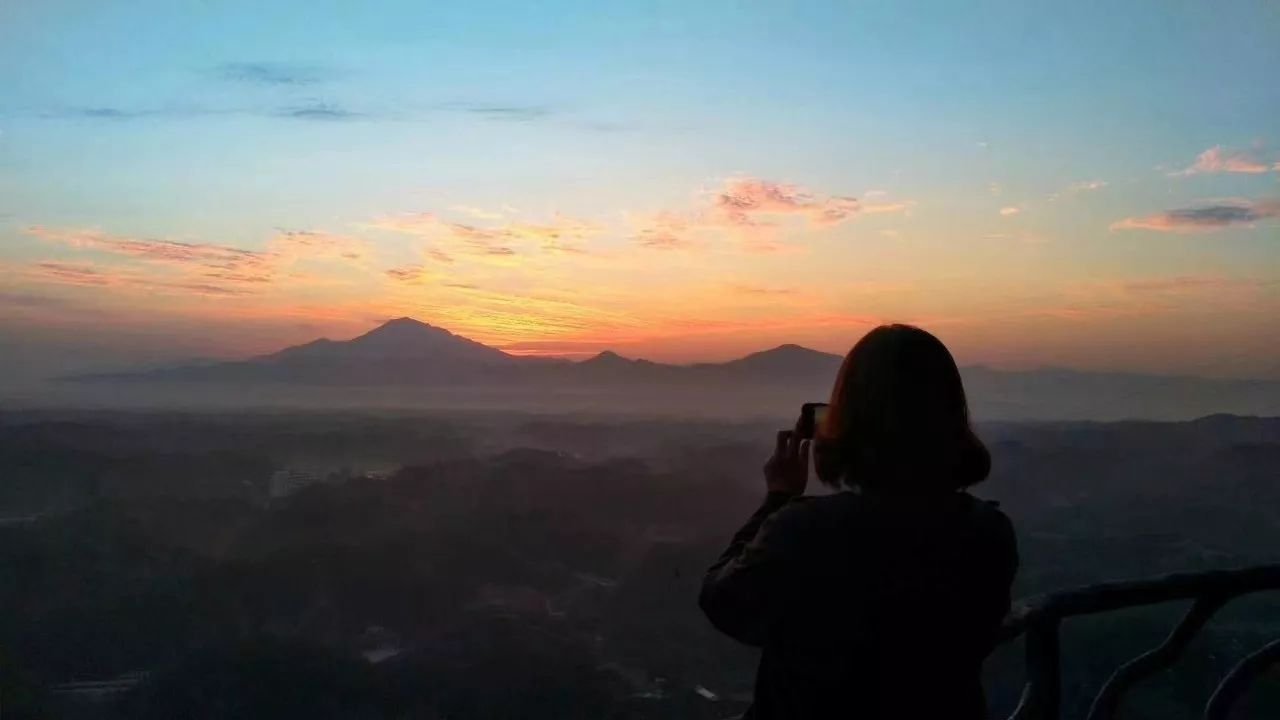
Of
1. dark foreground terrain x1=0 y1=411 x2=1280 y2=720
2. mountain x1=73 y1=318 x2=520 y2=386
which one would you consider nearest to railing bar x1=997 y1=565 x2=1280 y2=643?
dark foreground terrain x1=0 y1=411 x2=1280 y2=720

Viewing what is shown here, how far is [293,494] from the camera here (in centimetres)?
1351

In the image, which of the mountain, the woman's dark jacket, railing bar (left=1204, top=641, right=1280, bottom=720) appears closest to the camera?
the woman's dark jacket

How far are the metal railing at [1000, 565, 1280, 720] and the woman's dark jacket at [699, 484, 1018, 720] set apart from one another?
564 millimetres

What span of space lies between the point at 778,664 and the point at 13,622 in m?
9.36

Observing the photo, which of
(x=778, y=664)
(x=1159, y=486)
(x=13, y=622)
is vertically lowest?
(x=13, y=622)

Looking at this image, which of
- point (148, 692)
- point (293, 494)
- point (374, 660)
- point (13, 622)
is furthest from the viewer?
point (293, 494)

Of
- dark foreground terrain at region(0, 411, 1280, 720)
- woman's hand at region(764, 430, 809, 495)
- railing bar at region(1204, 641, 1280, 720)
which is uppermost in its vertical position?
woman's hand at region(764, 430, 809, 495)

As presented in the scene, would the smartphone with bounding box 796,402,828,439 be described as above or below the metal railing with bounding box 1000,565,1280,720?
above

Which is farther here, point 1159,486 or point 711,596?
point 1159,486

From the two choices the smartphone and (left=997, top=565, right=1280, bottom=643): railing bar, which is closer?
the smartphone

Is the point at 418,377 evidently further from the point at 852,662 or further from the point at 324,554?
the point at 852,662

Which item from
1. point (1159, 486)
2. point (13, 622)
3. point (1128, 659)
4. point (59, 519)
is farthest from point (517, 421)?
point (1128, 659)

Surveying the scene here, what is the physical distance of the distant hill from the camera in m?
10.8

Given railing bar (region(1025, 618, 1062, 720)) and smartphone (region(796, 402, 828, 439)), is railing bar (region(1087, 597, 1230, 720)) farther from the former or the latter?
smartphone (region(796, 402, 828, 439))
